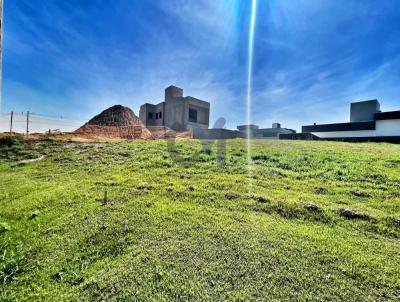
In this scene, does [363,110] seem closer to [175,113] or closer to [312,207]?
[175,113]

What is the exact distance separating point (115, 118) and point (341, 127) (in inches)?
1060

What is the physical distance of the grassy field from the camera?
2.59m

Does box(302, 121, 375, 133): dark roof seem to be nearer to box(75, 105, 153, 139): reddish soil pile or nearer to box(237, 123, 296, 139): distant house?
box(237, 123, 296, 139): distant house

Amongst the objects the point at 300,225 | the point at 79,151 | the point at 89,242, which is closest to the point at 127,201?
the point at 89,242

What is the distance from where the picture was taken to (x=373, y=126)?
23031 mm

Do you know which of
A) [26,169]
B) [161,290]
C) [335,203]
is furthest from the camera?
[26,169]

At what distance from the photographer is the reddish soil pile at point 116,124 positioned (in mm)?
22281

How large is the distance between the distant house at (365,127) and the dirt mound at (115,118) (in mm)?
22796

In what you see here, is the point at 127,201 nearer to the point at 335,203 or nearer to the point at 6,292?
the point at 6,292

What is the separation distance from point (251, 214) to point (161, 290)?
2.21m

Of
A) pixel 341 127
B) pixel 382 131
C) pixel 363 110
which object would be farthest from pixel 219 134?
pixel 363 110

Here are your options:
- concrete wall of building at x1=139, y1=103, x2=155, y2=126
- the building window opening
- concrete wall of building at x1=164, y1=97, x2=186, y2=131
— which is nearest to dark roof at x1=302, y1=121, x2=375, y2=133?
the building window opening

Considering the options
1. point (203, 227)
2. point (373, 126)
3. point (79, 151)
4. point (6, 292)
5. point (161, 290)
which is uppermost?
point (373, 126)

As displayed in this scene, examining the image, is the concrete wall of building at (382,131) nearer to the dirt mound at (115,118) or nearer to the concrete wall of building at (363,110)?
the concrete wall of building at (363,110)
